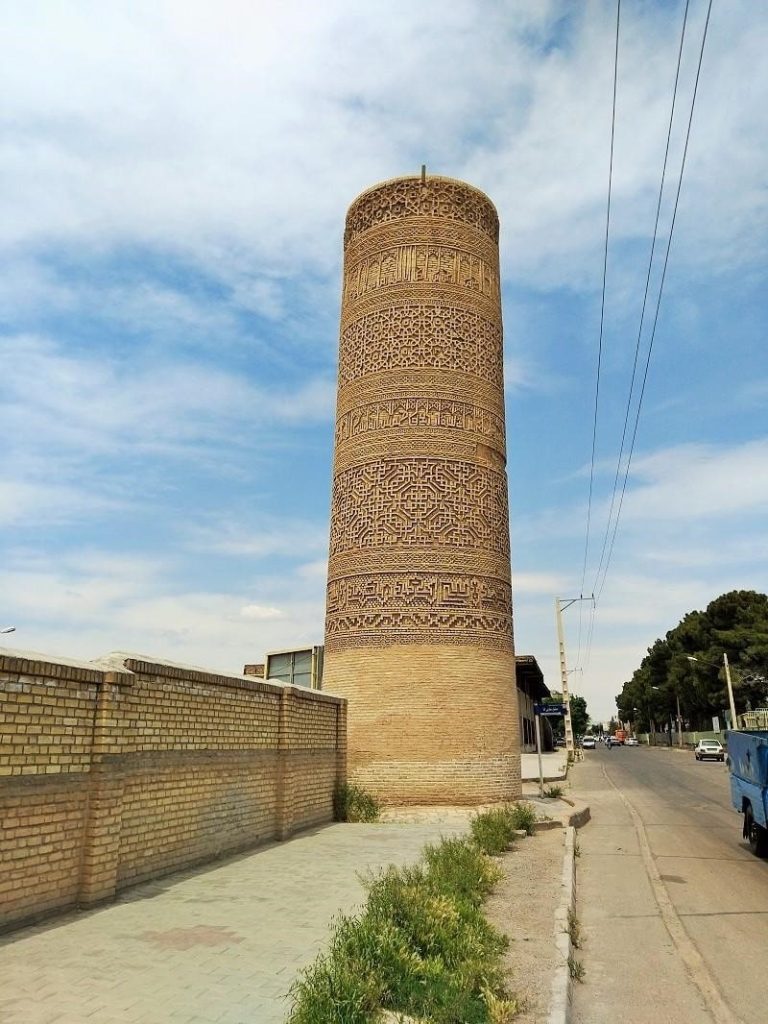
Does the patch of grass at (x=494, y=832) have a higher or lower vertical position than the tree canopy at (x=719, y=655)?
lower

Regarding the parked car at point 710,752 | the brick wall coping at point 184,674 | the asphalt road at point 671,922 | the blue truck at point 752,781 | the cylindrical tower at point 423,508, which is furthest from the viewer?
the parked car at point 710,752

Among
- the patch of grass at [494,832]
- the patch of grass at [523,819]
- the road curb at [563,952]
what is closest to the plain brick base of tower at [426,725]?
the patch of grass at [523,819]

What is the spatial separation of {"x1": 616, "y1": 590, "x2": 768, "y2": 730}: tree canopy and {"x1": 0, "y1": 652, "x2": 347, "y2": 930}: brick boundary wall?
4197cm

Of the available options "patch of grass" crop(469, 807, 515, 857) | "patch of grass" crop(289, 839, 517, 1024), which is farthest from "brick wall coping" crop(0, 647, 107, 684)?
"patch of grass" crop(469, 807, 515, 857)

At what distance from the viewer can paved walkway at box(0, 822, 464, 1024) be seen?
4281mm

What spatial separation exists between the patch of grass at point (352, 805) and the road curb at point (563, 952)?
5217mm

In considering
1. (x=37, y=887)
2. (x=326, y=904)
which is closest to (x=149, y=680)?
(x=37, y=887)

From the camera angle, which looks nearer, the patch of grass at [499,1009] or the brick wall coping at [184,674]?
the patch of grass at [499,1009]

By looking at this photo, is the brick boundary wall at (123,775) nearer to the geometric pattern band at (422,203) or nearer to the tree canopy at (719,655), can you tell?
the geometric pattern band at (422,203)

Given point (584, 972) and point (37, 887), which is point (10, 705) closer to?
point (37, 887)

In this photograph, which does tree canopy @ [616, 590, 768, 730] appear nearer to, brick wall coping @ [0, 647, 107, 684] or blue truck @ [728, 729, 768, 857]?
blue truck @ [728, 729, 768, 857]

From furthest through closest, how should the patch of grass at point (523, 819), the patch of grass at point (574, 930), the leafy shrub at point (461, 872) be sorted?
the patch of grass at point (523, 819), the leafy shrub at point (461, 872), the patch of grass at point (574, 930)

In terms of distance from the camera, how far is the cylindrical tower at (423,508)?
50.1 feet

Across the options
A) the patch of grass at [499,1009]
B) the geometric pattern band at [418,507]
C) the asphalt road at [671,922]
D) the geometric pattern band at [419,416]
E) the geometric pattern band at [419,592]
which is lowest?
the asphalt road at [671,922]
